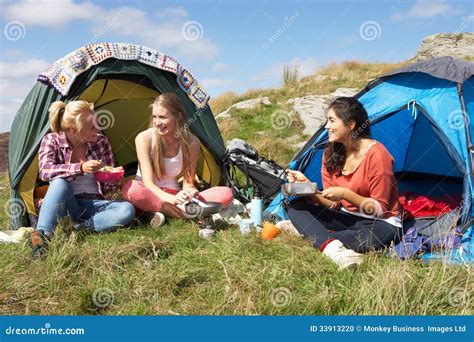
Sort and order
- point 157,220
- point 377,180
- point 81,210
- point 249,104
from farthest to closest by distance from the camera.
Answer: point 249,104
point 157,220
point 81,210
point 377,180

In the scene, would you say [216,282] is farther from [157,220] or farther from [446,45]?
[446,45]

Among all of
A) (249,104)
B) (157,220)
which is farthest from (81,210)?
(249,104)

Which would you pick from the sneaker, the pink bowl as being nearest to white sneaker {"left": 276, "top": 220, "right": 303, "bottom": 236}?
the pink bowl

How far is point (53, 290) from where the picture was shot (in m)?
2.41

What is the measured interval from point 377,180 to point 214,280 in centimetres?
129

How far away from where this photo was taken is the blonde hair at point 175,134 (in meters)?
3.43

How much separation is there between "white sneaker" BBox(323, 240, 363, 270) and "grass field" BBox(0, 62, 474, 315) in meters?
0.04

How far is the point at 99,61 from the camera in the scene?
3.68m

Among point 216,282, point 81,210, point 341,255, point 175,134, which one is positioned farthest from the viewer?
point 175,134

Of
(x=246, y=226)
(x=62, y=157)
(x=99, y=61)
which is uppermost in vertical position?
(x=99, y=61)

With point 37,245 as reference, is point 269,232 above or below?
below

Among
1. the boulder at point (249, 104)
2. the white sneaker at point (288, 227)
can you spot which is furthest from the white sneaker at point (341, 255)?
the boulder at point (249, 104)

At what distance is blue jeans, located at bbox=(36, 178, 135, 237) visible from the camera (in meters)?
3.01

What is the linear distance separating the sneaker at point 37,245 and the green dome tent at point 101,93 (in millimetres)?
884
